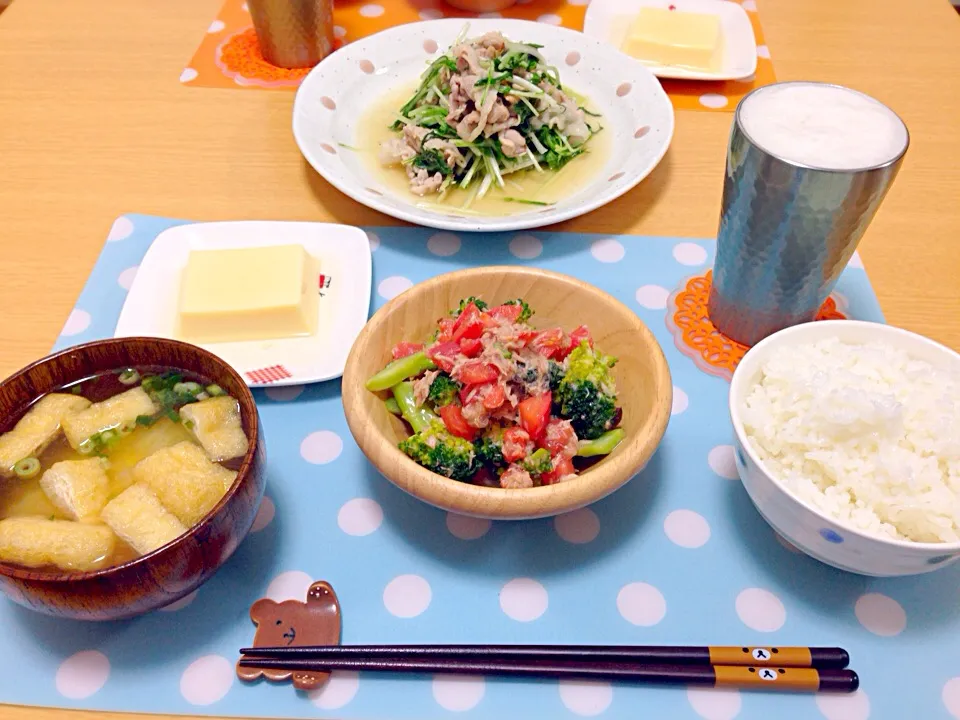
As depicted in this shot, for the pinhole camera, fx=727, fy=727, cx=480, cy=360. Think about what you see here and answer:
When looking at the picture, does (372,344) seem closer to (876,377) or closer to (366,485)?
(366,485)

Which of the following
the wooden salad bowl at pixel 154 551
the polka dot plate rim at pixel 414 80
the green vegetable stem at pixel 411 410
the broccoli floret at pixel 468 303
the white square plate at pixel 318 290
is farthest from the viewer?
the polka dot plate rim at pixel 414 80

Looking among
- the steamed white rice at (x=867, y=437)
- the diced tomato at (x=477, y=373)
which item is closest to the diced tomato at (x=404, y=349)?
the diced tomato at (x=477, y=373)

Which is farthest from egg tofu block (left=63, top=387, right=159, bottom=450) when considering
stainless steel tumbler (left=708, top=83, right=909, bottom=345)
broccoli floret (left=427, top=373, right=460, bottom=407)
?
stainless steel tumbler (left=708, top=83, right=909, bottom=345)

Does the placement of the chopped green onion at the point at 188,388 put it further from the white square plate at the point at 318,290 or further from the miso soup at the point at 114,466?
the white square plate at the point at 318,290

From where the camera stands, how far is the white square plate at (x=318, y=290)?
4.71 ft

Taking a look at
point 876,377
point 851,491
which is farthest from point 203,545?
point 876,377

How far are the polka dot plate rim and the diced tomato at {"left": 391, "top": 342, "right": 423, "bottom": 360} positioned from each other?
1.38 feet

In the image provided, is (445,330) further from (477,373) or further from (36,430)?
(36,430)

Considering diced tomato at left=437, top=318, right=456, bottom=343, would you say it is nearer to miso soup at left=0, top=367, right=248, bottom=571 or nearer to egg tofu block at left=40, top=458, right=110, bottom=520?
miso soup at left=0, top=367, right=248, bottom=571

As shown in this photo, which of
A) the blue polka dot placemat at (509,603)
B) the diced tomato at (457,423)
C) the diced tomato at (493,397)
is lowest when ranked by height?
the blue polka dot placemat at (509,603)

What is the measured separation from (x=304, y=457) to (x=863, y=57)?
2235mm

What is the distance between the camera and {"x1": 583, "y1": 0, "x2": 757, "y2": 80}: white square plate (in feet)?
7.33

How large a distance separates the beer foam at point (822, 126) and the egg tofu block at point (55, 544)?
1.24 meters

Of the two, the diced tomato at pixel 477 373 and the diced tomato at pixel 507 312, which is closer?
the diced tomato at pixel 477 373
